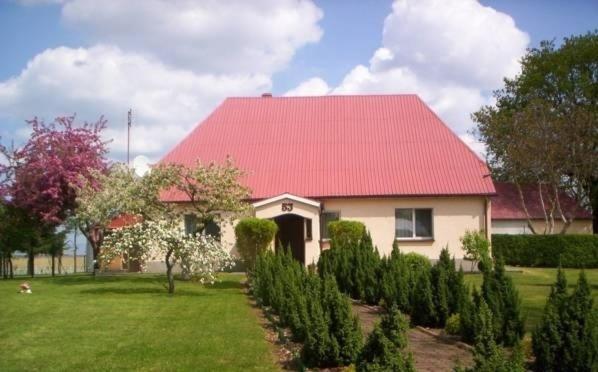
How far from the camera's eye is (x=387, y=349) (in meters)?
7.27

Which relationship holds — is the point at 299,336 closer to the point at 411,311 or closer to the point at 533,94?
the point at 411,311

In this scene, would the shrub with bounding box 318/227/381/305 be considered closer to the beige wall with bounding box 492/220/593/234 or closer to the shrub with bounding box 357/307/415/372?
the shrub with bounding box 357/307/415/372

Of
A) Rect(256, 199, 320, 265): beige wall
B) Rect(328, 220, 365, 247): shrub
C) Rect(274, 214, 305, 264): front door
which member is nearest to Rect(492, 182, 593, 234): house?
Rect(274, 214, 305, 264): front door

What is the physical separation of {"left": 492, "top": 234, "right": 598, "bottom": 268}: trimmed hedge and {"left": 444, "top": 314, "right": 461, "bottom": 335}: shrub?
2042 cm

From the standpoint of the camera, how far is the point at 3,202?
2875cm

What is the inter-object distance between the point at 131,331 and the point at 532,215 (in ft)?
108

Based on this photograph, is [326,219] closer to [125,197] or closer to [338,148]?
[338,148]

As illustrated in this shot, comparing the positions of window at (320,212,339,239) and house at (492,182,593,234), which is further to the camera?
house at (492,182,593,234)

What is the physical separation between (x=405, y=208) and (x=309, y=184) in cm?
414

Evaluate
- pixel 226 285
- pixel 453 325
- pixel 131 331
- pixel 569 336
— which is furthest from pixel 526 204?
pixel 569 336

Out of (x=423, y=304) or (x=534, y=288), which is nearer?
(x=423, y=304)

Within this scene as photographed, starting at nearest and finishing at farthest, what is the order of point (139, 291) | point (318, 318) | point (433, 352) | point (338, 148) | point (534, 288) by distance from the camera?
point (318, 318) < point (433, 352) < point (139, 291) < point (534, 288) < point (338, 148)

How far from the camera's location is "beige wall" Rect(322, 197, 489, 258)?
A: 2903 cm

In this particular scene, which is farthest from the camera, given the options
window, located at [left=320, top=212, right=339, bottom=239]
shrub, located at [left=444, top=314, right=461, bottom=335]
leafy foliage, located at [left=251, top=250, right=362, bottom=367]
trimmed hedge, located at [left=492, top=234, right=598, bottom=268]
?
trimmed hedge, located at [left=492, top=234, right=598, bottom=268]
